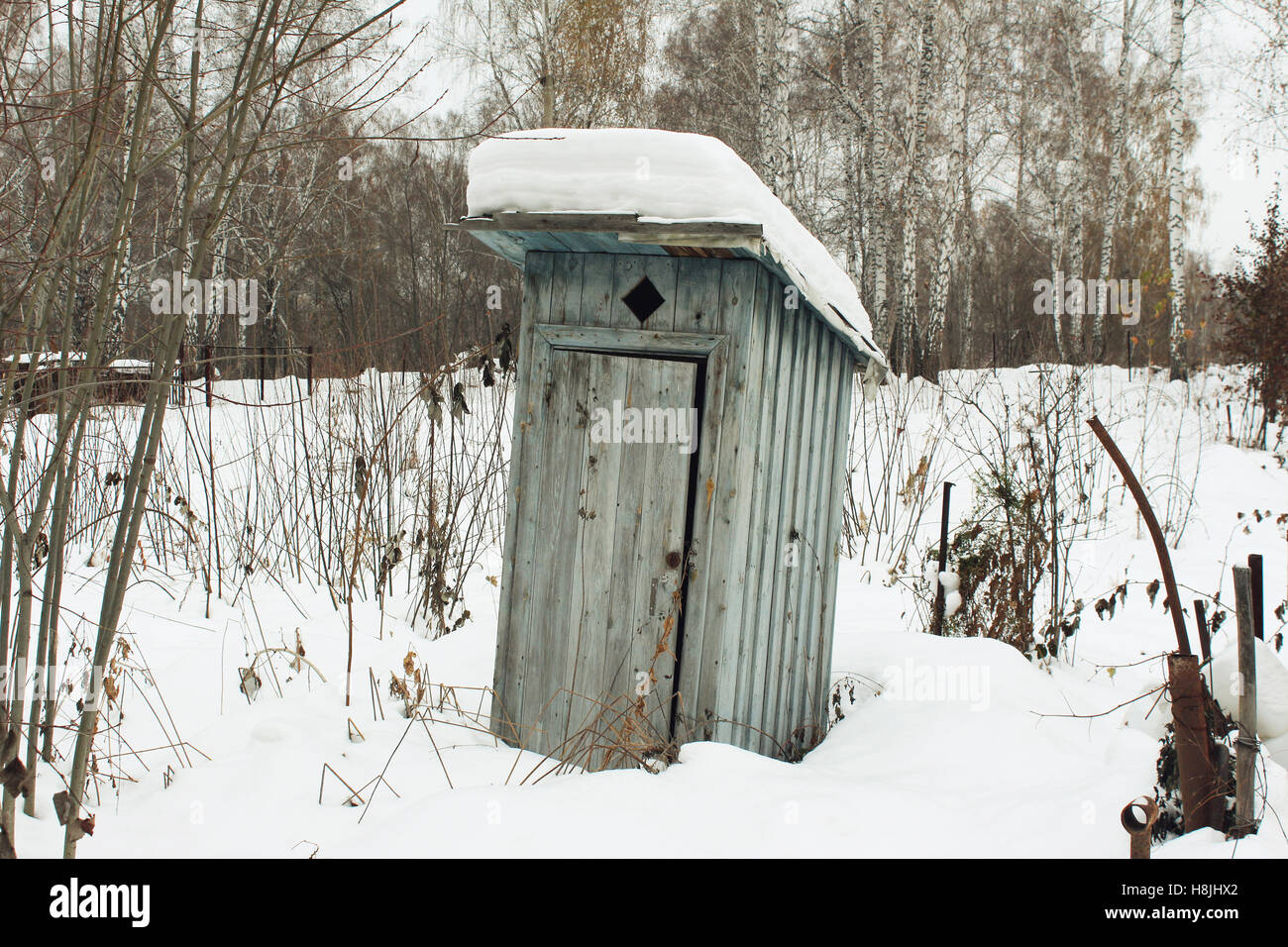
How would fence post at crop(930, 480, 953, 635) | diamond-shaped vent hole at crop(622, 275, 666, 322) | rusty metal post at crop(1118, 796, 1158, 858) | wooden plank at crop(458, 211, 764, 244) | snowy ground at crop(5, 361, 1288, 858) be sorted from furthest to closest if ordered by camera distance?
fence post at crop(930, 480, 953, 635)
diamond-shaped vent hole at crop(622, 275, 666, 322)
wooden plank at crop(458, 211, 764, 244)
snowy ground at crop(5, 361, 1288, 858)
rusty metal post at crop(1118, 796, 1158, 858)

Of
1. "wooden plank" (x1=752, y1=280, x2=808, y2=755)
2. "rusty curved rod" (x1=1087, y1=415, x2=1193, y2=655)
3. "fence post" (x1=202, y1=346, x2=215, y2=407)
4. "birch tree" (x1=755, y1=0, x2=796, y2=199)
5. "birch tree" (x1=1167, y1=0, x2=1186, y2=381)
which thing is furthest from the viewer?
"birch tree" (x1=1167, y1=0, x2=1186, y2=381)

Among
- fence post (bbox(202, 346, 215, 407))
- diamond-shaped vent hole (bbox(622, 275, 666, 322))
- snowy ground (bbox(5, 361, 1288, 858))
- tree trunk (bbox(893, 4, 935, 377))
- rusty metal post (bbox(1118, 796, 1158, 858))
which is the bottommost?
snowy ground (bbox(5, 361, 1288, 858))

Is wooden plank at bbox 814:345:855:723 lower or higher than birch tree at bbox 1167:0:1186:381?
lower

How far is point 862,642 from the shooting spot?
494 cm

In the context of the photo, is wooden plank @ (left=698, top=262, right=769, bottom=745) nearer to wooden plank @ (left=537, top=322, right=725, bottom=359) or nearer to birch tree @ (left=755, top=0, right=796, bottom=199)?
wooden plank @ (left=537, top=322, right=725, bottom=359)

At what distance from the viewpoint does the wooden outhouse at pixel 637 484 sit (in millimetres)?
3162

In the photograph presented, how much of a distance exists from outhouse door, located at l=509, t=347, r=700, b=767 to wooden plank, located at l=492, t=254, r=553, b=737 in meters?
0.03

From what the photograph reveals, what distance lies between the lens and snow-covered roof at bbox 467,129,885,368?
9.34 ft

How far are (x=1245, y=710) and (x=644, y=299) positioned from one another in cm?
220

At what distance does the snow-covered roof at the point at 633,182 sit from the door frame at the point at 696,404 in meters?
0.41

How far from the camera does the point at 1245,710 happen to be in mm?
2234

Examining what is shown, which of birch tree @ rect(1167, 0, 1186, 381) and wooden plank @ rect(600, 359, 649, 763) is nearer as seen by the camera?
wooden plank @ rect(600, 359, 649, 763)

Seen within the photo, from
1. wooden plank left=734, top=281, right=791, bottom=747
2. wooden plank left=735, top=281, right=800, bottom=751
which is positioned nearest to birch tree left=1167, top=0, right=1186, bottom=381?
wooden plank left=735, top=281, right=800, bottom=751
